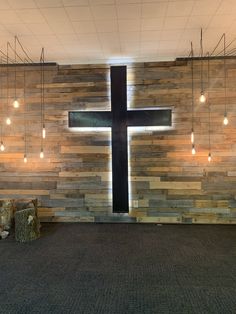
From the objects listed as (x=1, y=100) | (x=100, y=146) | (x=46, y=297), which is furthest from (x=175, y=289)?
(x=1, y=100)

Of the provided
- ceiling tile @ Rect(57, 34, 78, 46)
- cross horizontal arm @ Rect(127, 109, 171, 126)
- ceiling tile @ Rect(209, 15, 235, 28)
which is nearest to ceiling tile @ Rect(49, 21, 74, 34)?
ceiling tile @ Rect(57, 34, 78, 46)

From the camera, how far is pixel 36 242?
3.91 meters

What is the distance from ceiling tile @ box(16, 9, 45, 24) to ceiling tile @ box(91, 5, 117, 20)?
0.70 m

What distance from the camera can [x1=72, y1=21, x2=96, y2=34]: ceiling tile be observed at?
3486mm

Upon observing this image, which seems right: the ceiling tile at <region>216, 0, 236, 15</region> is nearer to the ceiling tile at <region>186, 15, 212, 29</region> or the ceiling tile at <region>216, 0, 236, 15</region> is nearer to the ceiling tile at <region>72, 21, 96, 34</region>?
the ceiling tile at <region>186, 15, 212, 29</region>

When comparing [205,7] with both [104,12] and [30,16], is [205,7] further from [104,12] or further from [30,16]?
[30,16]

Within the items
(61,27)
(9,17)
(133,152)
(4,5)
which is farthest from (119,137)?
(4,5)

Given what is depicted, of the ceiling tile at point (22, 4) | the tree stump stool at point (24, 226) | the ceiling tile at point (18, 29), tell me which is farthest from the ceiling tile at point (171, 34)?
the tree stump stool at point (24, 226)

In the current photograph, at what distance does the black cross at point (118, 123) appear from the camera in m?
4.85

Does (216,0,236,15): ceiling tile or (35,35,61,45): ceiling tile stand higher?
(35,35,61,45): ceiling tile

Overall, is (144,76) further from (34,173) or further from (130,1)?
(34,173)

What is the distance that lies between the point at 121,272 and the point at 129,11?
316cm

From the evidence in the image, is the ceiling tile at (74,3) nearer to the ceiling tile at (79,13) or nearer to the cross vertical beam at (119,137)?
the ceiling tile at (79,13)

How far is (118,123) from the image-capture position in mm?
4863
